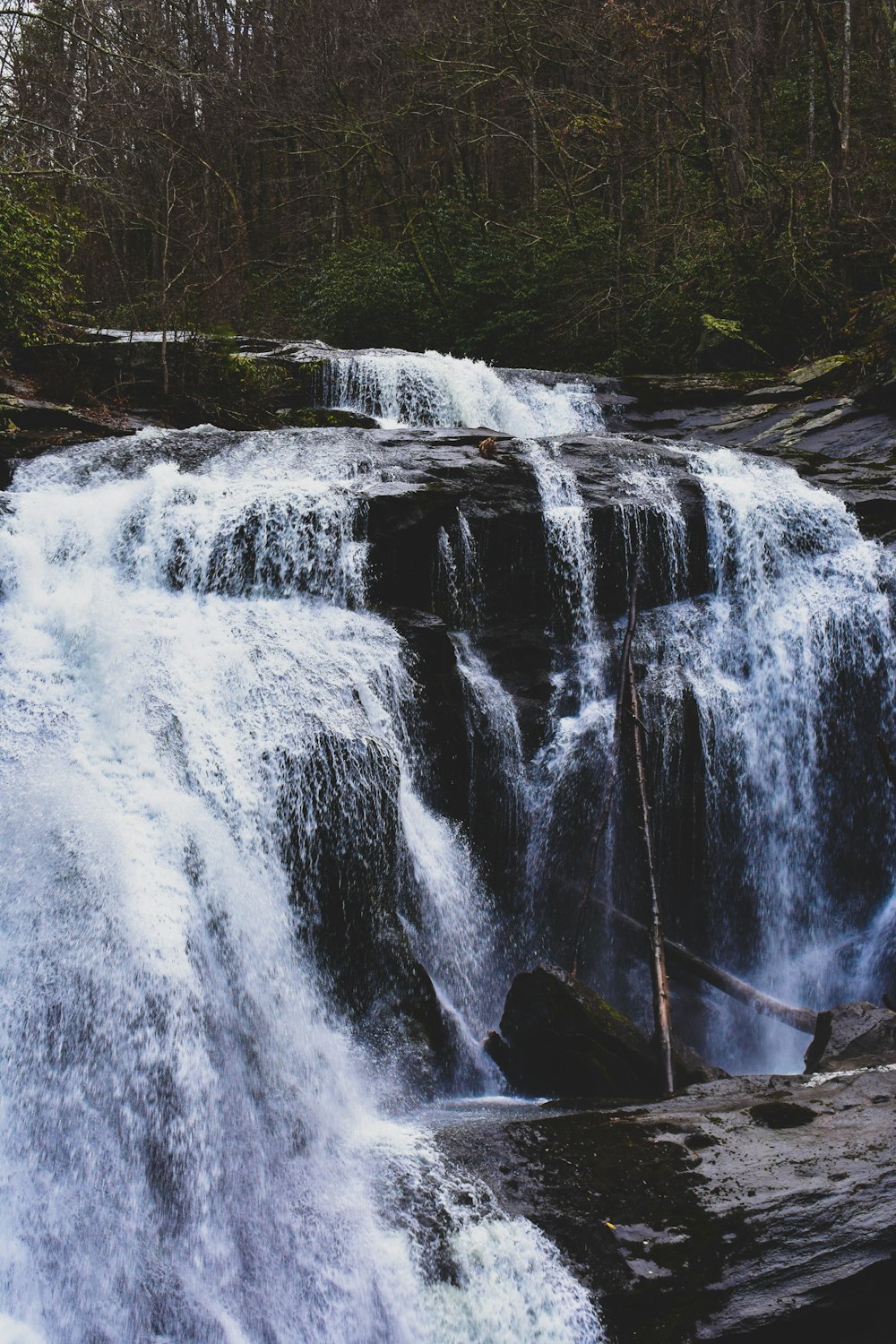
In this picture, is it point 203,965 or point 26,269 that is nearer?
point 203,965

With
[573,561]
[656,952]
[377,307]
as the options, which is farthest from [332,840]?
[377,307]

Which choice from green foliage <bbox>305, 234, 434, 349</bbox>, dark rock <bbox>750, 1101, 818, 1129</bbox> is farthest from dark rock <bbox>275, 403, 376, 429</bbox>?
dark rock <bbox>750, 1101, 818, 1129</bbox>

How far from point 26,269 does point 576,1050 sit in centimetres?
1109

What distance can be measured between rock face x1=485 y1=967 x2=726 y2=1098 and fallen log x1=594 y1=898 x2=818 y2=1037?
1117 millimetres

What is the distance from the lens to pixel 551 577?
9.87m

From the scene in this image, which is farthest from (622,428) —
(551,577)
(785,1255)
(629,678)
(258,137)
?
(258,137)

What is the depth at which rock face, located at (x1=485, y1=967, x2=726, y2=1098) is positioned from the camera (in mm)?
6531

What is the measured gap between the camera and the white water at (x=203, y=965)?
4629 mm

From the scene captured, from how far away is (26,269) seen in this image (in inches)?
485

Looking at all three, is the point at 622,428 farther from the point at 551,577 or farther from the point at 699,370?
the point at 551,577

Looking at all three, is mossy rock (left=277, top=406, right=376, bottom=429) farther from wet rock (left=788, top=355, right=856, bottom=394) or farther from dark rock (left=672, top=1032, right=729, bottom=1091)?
dark rock (left=672, top=1032, right=729, bottom=1091)

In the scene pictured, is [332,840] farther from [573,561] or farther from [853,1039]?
[573,561]

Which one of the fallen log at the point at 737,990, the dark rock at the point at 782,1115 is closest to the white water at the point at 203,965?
the dark rock at the point at 782,1115

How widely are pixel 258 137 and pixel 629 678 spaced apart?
2090 centimetres
